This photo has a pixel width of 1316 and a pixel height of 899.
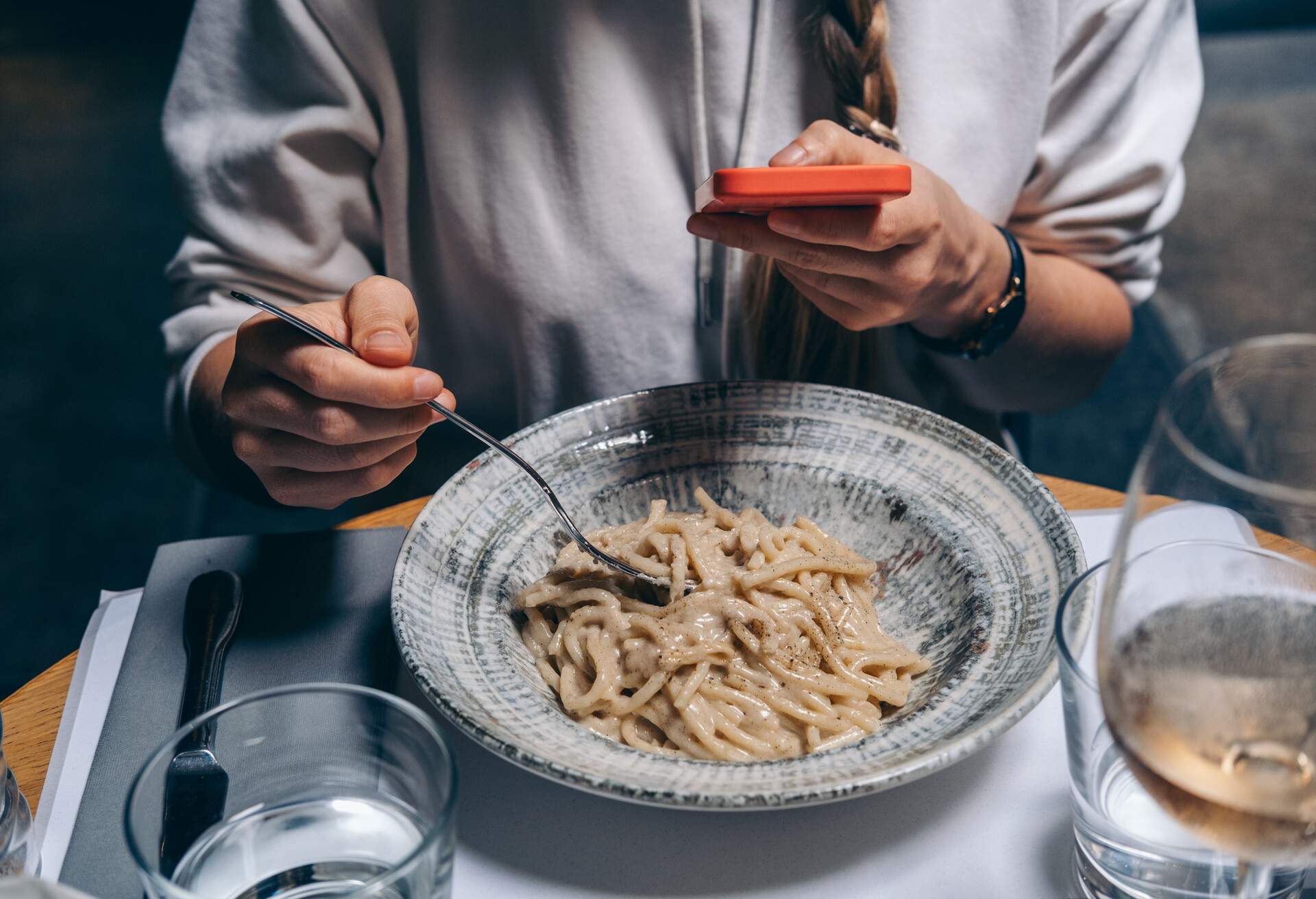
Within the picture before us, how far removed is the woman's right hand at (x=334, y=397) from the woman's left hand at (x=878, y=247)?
0.96ft

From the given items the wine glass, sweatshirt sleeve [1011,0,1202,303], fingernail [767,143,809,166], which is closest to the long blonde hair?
sweatshirt sleeve [1011,0,1202,303]

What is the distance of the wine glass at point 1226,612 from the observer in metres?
0.53

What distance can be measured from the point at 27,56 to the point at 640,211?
4842 mm

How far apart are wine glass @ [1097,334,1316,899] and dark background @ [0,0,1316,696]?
1.33 m

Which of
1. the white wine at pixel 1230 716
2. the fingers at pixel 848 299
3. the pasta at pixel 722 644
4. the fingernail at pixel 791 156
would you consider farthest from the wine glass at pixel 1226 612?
the fingers at pixel 848 299

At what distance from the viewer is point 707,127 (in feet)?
4.58

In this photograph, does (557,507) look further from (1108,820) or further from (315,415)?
(1108,820)

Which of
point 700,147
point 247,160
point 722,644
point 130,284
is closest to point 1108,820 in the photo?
point 722,644

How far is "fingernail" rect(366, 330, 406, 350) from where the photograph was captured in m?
0.91

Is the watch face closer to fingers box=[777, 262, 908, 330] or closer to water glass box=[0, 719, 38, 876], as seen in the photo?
fingers box=[777, 262, 908, 330]

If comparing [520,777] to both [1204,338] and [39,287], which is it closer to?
[1204,338]

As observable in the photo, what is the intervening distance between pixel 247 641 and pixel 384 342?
1.00 feet

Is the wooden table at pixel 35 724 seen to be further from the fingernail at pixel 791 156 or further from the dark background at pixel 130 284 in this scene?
the dark background at pixel 130 284

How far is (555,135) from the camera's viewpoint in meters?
1.40
